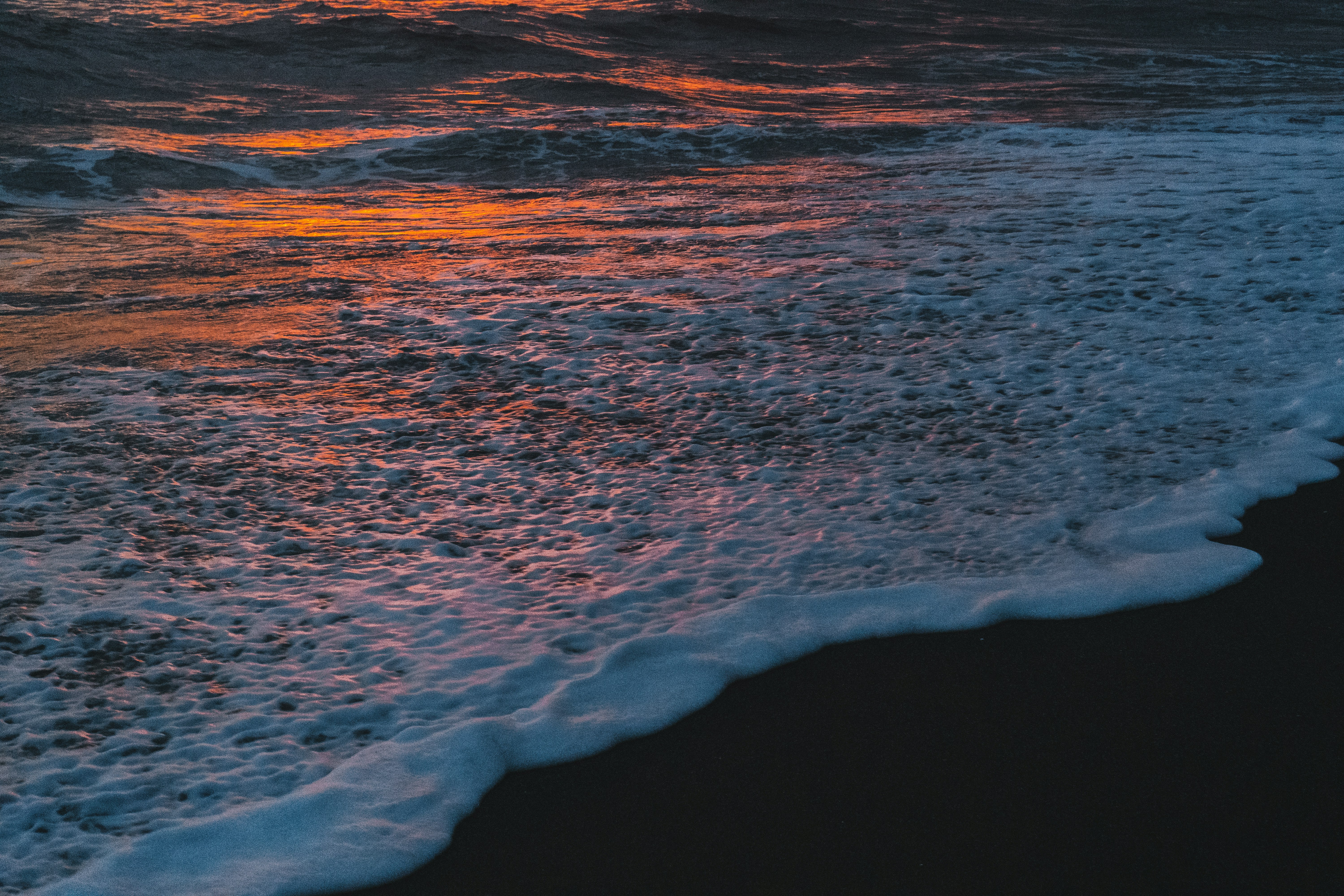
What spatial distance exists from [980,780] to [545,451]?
1.84 metres

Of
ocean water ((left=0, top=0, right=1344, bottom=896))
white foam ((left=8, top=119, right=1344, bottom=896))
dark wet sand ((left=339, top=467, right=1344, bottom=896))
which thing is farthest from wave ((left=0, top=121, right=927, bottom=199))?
dark wet sand ((left=339, top=467, right=1344, bottom=896))

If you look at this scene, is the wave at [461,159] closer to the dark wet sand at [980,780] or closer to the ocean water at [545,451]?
the ocean water at [545,451]

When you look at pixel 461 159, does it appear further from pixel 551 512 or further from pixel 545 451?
pixel 551 512

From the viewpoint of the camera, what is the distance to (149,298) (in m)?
5.06

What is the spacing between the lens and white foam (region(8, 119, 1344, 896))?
193cm

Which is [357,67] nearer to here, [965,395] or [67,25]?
[67,25]

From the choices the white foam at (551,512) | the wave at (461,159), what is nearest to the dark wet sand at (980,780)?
the white foam at (551,512)

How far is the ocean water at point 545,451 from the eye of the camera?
2.00 m

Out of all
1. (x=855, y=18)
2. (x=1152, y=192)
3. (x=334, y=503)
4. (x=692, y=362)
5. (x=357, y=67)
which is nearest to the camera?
(x=334, y=503)

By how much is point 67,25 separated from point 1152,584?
21.5 m

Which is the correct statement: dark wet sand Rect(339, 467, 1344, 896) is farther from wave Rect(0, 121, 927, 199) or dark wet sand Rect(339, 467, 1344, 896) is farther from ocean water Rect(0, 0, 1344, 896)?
wave Rect(0, 121, 927, 199)

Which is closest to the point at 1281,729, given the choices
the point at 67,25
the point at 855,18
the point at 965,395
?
the point at 965,395

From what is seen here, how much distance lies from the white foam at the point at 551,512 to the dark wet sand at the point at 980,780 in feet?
0.34

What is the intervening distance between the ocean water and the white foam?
1cm
